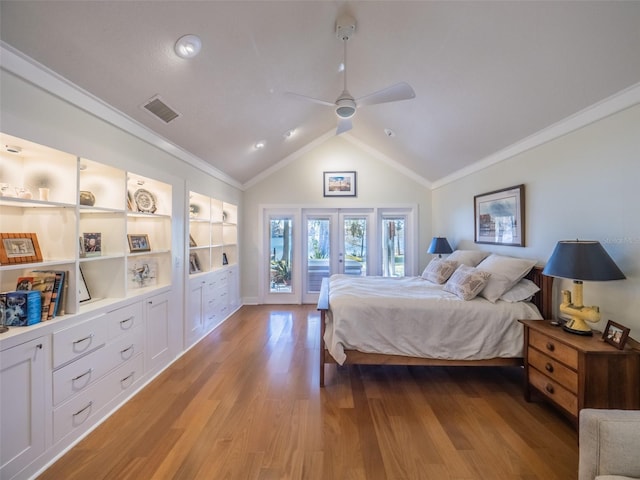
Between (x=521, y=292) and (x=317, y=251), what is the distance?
3.57 meters

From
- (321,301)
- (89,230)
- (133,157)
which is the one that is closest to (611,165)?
(321,301)

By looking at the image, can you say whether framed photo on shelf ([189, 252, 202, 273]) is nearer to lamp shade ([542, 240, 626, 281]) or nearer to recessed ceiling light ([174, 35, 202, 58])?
recessed ceiling light ([174, 35, 202, 58])

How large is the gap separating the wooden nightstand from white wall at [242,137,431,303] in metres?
3.53

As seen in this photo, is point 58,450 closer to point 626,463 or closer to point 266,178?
point 626,463

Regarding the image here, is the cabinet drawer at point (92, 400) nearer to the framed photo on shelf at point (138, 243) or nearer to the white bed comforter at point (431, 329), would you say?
the framed photo on shelf at point (138, 243)

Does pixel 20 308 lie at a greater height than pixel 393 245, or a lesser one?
lesser

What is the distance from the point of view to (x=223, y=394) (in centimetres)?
237

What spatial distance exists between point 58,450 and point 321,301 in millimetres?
2081

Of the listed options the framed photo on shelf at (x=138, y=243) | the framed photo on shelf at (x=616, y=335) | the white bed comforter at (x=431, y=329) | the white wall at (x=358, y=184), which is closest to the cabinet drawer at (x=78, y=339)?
the framed photo on shelf at (x=138, y=243)

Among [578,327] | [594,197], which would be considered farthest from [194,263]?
[594,197]

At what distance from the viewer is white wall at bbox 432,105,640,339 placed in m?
1.92

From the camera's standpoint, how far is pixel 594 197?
220 cm

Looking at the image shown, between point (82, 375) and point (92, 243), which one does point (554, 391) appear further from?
point (92, 243)

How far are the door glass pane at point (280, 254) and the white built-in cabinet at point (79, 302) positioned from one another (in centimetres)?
243
